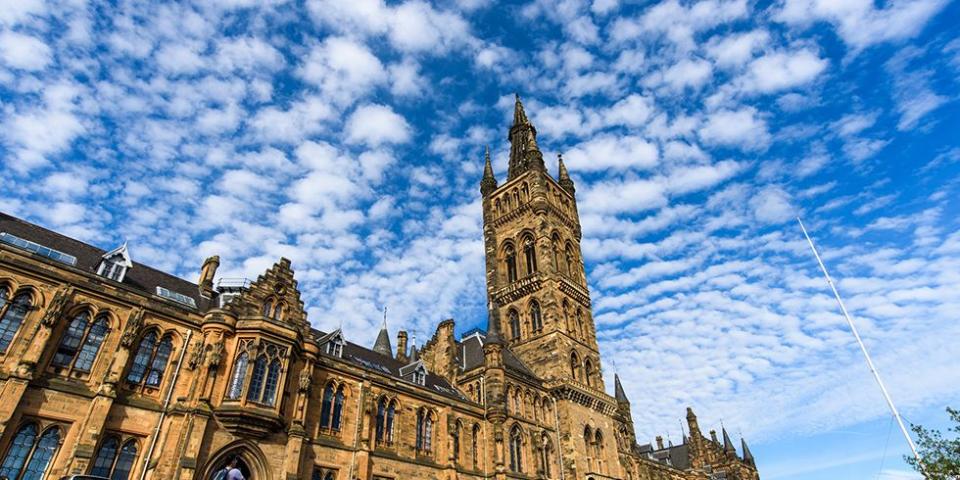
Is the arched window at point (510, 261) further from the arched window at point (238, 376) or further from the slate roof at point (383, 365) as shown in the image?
the arched window at point (238, 376)

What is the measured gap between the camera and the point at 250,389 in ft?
84.7

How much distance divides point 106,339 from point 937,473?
4549cm

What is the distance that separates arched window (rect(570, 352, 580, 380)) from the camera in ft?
156

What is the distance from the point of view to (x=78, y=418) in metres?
21.6

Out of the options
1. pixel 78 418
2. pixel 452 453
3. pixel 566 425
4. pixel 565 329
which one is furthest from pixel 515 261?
pixel 78 418

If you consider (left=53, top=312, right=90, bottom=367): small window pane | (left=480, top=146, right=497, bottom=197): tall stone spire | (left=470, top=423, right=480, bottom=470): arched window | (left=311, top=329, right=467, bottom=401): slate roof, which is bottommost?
(left=470, top=423, right=480, bottom=470): arched window

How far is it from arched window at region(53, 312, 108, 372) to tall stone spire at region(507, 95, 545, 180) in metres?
44.8

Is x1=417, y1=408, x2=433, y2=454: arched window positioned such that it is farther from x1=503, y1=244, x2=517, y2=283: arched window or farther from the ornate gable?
x1=503, y1=244, x2=517, y2=283: arched window

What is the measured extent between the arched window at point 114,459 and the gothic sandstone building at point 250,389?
4cm

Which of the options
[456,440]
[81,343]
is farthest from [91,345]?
[456,440]

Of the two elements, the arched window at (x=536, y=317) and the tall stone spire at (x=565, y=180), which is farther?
the tall stone spire at (x=565, y=180)

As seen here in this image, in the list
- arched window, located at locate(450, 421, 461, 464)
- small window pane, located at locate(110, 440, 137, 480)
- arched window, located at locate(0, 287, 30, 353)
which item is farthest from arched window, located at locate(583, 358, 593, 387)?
arched window, located at locate(0, 287, 30, 353)

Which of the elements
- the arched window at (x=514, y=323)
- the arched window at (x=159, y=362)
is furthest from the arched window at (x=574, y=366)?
the arched window at (x=159, y=362)

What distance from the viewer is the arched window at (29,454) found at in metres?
19.9
